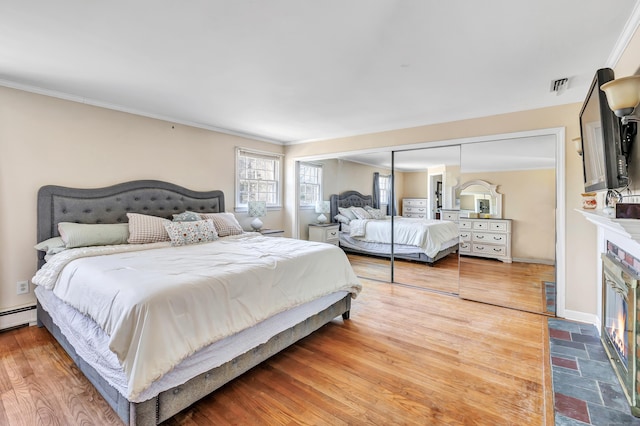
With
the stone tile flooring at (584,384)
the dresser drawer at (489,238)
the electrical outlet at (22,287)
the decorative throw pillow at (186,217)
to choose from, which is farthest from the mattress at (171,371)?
the dresser drawer at (489,238)

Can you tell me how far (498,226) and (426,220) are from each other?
97 centimetres

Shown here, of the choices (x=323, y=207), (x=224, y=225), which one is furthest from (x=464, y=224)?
(x=224, y=225)

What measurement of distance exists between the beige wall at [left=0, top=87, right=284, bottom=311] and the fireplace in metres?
4.50

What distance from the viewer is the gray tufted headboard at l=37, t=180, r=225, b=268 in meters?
2.94

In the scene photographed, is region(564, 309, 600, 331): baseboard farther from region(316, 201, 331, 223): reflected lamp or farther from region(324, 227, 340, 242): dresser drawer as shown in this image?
region(316, 201, 331, 223): reflected lamp

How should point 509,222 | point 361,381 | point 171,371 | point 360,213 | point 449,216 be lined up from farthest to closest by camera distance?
point 360,213, point 449,216, point 509,222, point 361,381, point 171,371

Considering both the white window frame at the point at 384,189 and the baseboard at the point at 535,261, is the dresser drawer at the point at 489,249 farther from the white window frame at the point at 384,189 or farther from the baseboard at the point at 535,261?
the white window frame at the point at 384,189

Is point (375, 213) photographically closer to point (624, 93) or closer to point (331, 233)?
point (331, 233)

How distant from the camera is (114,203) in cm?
338

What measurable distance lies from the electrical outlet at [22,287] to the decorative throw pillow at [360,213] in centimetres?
416

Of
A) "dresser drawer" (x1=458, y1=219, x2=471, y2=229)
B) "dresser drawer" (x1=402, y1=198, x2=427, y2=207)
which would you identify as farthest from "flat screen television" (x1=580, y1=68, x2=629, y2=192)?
"dresser drawer" (x1=402, y1=198, x2=427, y2=207)

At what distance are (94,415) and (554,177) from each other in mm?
4438

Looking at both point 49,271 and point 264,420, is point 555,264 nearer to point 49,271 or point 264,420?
point 264,420

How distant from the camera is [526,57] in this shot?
2.23 m
